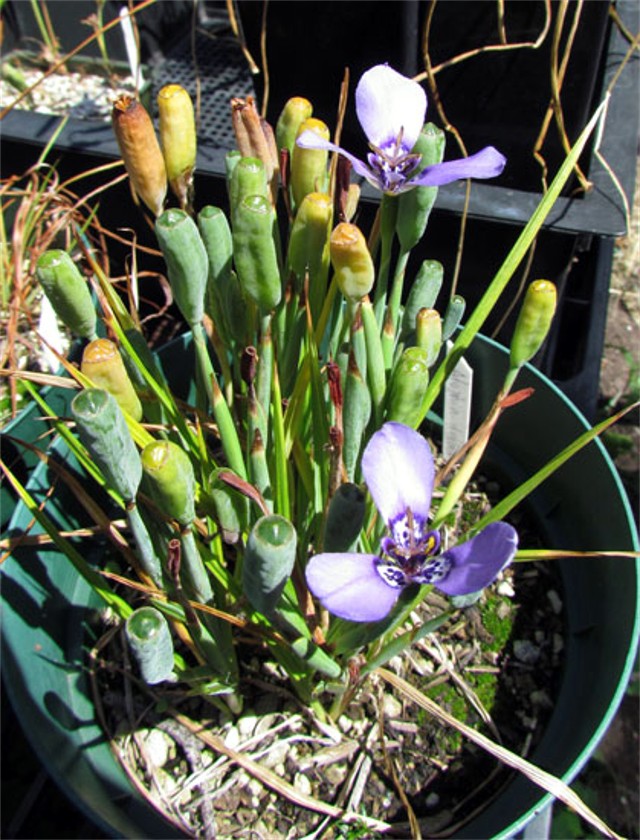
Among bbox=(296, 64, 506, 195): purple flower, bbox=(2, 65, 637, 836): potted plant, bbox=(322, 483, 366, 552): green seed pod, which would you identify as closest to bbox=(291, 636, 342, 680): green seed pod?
bbox=(2, 65, 637, 836): potted plant

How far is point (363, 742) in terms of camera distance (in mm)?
706

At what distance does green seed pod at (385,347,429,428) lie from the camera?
20.0 inches

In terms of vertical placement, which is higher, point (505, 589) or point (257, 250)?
point (257, 250)

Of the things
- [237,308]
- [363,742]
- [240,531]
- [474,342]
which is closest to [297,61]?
[474,342]

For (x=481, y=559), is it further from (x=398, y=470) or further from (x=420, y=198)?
(x=420, y=198)

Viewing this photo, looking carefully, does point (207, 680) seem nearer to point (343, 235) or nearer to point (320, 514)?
point (320, 514)

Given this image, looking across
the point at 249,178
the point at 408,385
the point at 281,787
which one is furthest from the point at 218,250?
the point at 281,787

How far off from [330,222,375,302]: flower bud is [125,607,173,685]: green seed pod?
0.78 feet

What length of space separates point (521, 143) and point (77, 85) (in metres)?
0.93

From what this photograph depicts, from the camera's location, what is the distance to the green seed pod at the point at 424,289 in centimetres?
59

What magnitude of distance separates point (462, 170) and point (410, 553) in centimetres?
25

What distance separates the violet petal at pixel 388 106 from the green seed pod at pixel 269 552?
1.04 feet

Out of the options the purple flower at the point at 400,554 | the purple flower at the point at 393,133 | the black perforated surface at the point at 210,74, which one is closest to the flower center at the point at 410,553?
the purple flower at the point at 400,554

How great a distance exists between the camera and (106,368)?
0.49 metres
